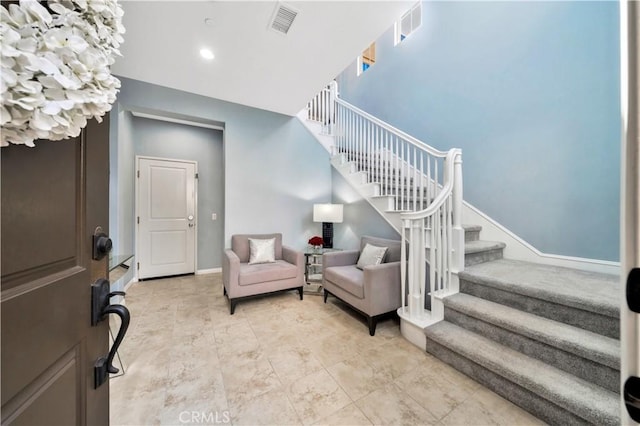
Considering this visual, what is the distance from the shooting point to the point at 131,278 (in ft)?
11.7

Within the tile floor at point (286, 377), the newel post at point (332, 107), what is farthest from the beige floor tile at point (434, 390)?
the newel post at point (332, 107)

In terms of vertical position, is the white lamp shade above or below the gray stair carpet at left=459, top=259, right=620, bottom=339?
above

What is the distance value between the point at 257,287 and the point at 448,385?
81.1 inches

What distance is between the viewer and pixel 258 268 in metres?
2.97

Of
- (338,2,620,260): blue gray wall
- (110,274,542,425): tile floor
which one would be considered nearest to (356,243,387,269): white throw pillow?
(110,274,542,425): tile floor

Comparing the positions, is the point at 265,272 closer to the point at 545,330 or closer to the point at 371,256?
the point at 371,256

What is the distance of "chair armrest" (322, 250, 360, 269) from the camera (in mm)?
3033

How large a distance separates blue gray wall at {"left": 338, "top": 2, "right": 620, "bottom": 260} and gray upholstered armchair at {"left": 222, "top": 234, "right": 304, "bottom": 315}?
2510 mm

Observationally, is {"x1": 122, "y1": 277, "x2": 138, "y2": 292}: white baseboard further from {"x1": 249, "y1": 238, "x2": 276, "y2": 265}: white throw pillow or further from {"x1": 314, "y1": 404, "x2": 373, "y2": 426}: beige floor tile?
{"x1": 314, "y1": 404, "x2": 373, "y2": 426}: beige floor tile

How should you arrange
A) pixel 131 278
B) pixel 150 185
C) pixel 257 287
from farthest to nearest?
1. pixel 150 185
2. pixel 131 278
3. pixel 257 287

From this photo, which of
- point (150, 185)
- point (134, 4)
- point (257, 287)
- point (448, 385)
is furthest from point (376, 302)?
point (150, 185)

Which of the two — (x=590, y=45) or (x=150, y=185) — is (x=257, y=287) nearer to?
(x=150, y=185)

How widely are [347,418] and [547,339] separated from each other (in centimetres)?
135

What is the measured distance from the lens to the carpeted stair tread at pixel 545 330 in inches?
52.4
